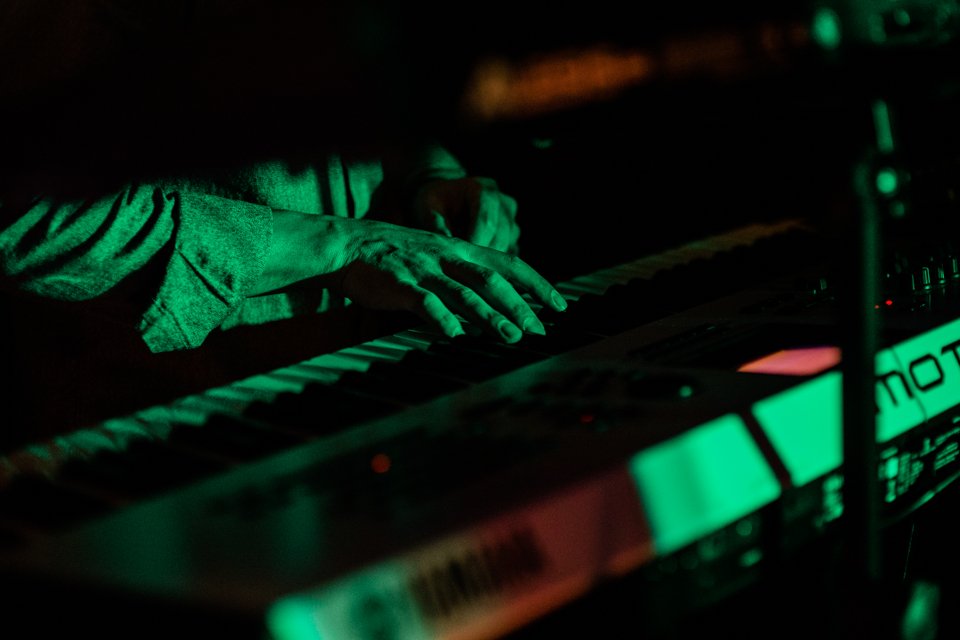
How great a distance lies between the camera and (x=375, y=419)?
77 centimetres

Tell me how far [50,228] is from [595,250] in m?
1.31

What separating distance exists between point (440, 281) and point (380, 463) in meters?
0.48

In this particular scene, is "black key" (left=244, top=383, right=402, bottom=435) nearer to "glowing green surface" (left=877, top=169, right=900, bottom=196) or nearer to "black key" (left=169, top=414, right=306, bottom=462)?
Result: "black key" (left=169, top=414, right=306, bottom=462)

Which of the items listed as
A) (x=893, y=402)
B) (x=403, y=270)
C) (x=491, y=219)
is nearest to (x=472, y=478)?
(x=893, y=402)

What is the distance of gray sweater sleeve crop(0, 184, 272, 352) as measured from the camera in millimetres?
1021

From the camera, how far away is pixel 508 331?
40.7 inches

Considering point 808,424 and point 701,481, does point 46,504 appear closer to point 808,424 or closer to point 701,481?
point 701,481

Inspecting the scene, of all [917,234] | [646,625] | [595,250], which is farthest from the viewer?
[595,250]

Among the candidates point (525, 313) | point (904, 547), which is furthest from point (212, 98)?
point (904, 547)

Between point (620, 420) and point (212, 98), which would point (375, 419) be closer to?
point (620, 420)

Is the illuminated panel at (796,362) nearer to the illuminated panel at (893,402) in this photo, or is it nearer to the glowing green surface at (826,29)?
the illuminated panel at (893,402)

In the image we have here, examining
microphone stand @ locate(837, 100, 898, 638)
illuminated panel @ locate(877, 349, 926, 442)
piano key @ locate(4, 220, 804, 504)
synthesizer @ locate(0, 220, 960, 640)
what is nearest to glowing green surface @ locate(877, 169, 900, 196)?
microphone stand @ locate(837, 100, 898, 638)

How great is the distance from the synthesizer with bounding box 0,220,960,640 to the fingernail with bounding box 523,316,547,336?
2 cm

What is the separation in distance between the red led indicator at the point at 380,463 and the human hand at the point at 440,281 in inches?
14.7
